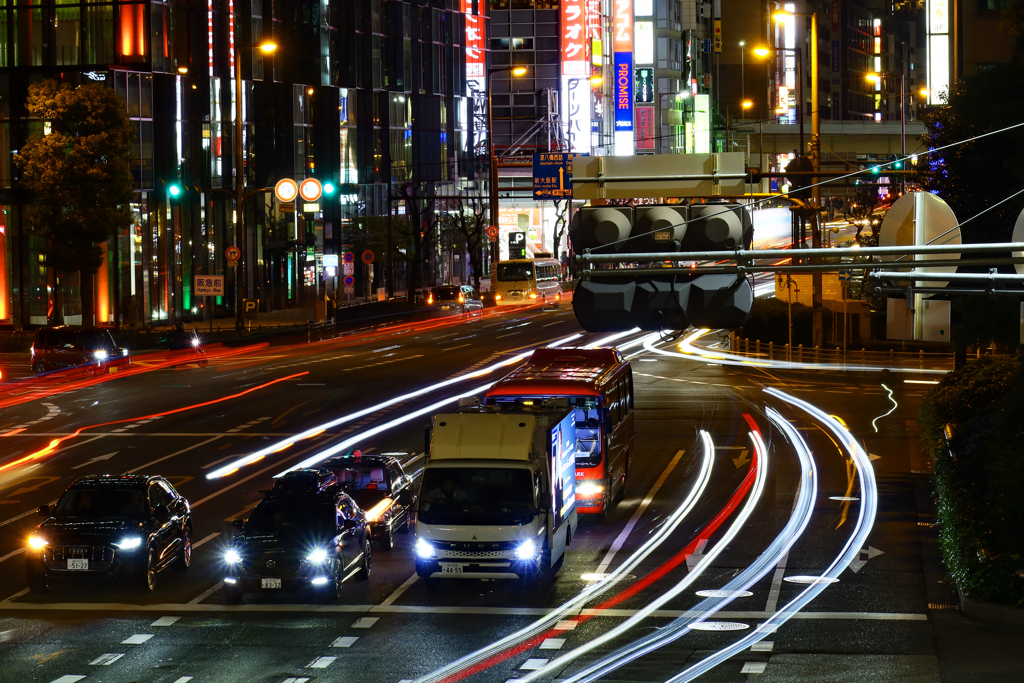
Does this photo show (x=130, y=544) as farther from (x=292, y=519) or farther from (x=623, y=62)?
(x=623, y=62)

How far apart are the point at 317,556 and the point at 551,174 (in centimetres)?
6222

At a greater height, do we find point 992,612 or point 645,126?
point 645,126

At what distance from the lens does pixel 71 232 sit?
185ft

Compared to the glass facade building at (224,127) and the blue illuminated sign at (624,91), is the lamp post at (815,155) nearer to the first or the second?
the glass facade building at (224,127)

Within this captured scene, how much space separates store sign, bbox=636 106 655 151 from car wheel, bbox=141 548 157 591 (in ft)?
379

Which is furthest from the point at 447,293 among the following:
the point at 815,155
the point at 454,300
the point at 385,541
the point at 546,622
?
the point at 546,622

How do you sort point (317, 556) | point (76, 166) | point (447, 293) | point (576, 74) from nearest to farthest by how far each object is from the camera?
point (317, 556), point (76, 166), point (447, 293), point (576, 74)

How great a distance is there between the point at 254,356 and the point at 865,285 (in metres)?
39.7

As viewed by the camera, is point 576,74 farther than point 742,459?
Yes

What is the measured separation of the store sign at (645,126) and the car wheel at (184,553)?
11415cm

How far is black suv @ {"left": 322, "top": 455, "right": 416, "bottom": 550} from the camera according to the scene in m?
22.0

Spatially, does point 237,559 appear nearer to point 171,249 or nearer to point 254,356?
point 254,356

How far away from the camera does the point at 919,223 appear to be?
46.8ft

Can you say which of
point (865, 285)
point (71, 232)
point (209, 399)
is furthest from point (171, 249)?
point (865, 285)
